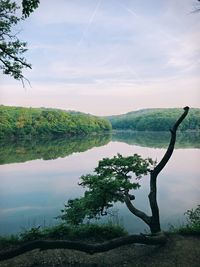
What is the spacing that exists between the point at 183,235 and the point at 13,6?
9.08 meters

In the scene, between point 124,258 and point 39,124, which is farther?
point 39,124

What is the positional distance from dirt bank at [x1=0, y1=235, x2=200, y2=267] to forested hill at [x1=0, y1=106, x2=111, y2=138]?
9894cm

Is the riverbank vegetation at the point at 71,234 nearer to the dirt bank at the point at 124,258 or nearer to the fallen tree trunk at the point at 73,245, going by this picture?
the dirt bank at the point at 124,258

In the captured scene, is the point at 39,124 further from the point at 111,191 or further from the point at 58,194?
the point at 111,191

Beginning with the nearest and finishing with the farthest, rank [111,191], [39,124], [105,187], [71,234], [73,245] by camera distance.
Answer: [73,245] → [105,187] → [111,191] → [71,234] → [39,124]

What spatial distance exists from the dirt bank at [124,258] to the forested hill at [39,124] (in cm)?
9894

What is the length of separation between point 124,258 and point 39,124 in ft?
373

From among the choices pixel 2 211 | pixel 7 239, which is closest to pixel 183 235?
pixel 7 239

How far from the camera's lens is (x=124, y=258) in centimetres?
861

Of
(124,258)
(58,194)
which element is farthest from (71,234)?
(58,194)

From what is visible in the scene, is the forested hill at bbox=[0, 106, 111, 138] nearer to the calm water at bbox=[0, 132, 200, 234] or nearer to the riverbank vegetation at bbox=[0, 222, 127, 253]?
the calm water at bbox=[0, 132, 200, 234]

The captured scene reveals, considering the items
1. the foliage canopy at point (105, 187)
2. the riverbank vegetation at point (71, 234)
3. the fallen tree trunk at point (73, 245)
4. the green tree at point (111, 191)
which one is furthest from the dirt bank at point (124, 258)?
the foliage canopy at point (105, 187)

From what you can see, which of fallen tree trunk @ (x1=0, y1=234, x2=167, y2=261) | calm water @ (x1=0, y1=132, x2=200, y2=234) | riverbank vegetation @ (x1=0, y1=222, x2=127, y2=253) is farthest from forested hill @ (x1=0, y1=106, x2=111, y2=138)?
fallen tree trunk @ (x1=0, y1=234, x2=167, y2=261)

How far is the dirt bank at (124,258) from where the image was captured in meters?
8.22
